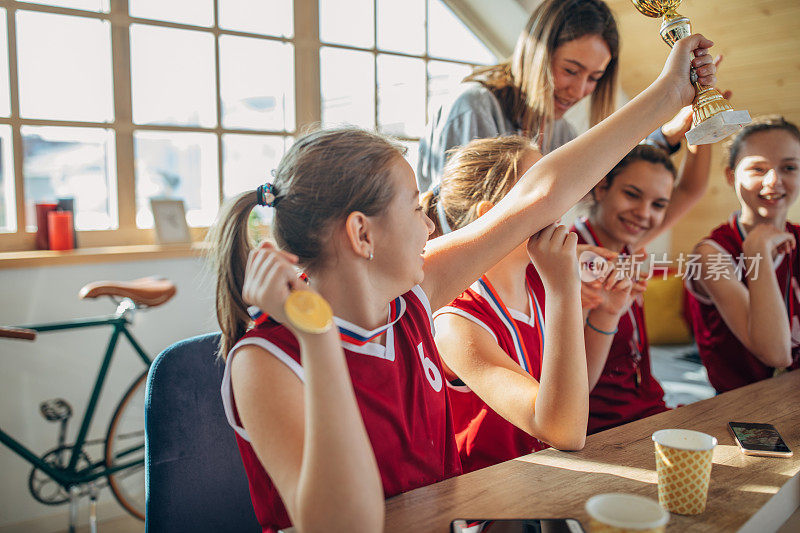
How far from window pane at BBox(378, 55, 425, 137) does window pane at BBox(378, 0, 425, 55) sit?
72 mm

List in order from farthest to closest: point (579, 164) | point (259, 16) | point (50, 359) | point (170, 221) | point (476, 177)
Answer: point (259, 16)
point (170, 221)
point (50, 359)
point (476, 177)
point (579, 164)

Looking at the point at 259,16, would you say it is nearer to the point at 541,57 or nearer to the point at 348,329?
the point at 541,57

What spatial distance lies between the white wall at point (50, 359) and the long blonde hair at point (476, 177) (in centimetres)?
130

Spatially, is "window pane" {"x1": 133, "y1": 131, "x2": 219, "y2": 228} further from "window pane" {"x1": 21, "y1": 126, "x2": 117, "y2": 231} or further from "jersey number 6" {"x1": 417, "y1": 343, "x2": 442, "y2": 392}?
"jersey number 6" {"x1": 417, "y1": 343, "x2": 442, "y2": 392}

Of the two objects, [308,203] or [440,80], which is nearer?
[308,203]

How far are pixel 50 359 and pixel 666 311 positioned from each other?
3597 millimetres

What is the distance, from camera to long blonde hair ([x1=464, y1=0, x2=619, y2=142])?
73.2 inches

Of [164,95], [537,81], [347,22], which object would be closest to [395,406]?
[537,81]

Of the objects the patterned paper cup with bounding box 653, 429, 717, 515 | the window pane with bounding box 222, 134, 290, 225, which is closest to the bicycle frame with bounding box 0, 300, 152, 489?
the window pane with bounding box 222, 134, 290, 225

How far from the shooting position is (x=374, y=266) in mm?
1030

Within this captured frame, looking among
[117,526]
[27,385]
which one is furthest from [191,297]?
[117,526]

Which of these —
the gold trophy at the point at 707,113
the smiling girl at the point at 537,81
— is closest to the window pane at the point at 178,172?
the smiling girl at the point at 537,81

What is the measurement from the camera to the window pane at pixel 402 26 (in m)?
3.77

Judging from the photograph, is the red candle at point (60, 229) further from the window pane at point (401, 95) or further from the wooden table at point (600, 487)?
the wooden table at point (600, 487)
